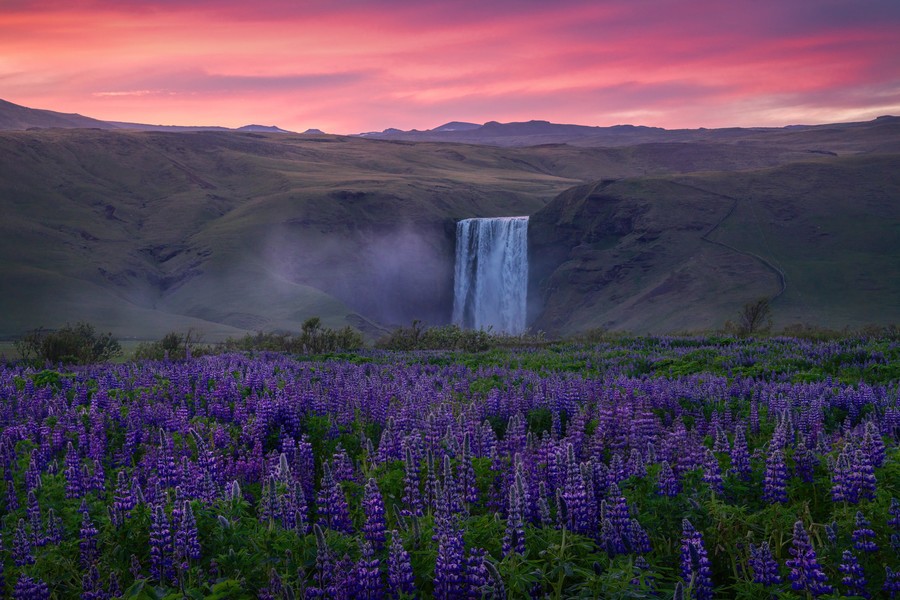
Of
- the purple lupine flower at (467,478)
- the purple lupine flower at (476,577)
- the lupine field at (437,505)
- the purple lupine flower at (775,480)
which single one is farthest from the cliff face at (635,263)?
the purple lupine flower at (476,577)

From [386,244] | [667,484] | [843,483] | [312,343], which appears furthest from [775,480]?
[386,244]

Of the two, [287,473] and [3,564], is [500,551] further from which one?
[3,564]

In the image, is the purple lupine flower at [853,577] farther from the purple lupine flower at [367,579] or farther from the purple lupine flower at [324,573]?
the purple lupine flower at [324,573]

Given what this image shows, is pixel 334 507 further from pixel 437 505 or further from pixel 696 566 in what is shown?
pixel 696 566

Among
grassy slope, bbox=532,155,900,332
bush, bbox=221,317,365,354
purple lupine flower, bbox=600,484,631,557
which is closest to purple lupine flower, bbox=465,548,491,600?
purple lupine flower, bbox=600,484,631,557

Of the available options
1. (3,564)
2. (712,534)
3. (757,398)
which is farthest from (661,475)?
(757,398)
